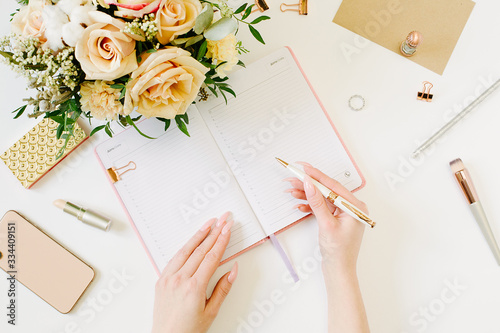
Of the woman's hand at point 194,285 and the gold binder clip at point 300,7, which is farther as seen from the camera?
the gold binder clip at point 300,7

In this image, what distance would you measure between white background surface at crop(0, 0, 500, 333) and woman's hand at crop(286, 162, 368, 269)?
0.24ft

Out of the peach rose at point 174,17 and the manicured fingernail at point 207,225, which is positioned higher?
the peach rose at point 174,17

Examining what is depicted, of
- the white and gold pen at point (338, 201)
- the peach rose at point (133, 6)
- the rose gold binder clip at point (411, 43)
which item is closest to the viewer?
the peach rose at point (133, 6)

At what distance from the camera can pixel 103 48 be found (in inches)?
20.8

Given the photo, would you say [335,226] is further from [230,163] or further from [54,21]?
[54,21]

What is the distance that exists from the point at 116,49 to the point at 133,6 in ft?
0.22

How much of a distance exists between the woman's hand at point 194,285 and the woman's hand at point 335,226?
22 centimetres

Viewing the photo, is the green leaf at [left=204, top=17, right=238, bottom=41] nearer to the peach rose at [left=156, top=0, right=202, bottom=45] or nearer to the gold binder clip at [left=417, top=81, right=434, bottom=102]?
the peach rose at [left=156, top=0, right=202, bottom=45]

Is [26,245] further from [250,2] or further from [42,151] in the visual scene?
[250,2]

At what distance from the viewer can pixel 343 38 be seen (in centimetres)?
90

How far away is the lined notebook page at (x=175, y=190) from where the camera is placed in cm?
85

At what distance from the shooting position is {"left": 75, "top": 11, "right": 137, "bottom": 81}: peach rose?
1.66 ft

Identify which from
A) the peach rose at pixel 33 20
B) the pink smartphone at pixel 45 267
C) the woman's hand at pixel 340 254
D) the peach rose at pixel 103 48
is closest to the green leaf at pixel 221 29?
the peach rose at pixel 103 48

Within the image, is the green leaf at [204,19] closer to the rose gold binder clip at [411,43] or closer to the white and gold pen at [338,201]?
the white and gold pen at [338,201]
